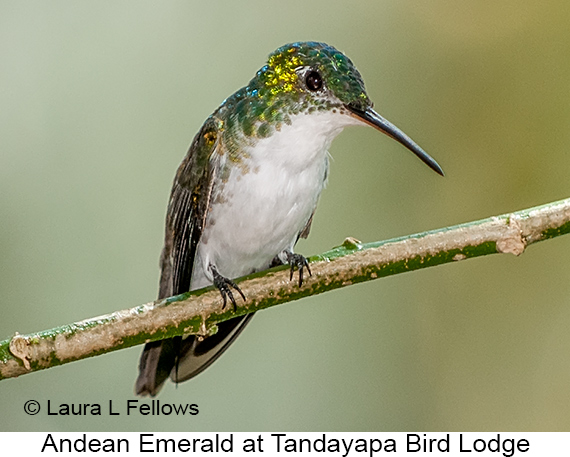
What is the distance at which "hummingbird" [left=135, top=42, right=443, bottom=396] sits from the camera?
103 inches

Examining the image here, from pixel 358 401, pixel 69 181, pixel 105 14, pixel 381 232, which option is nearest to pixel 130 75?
pixel 105 14

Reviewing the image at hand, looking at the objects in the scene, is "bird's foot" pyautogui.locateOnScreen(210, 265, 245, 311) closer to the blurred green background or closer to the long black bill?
the long black bill

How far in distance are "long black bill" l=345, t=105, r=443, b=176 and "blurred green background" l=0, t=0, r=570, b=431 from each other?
2.02 meters

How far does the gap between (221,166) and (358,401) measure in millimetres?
2281

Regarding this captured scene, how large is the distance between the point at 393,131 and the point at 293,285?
60 centimetres

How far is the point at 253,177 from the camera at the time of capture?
110 inches

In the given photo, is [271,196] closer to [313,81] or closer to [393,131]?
[313,81]

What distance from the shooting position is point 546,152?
4863 millimetres

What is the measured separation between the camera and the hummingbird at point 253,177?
262 centimetres

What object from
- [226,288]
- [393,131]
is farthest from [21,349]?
[393,131]

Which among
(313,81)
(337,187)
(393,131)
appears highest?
(337,187)

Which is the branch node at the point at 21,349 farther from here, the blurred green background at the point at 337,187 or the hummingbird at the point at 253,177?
the blurred green background at the point at 337,187

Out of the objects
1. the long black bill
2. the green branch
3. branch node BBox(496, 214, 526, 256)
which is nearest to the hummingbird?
the long black bill

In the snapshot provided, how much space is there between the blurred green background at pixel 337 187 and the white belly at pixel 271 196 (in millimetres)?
1160
